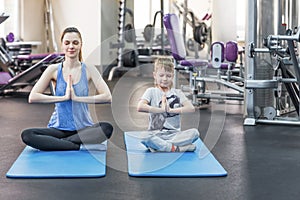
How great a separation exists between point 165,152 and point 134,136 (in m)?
0.52

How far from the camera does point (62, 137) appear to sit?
2.89 meters

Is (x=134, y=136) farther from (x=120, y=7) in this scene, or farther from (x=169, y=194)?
(x=120, y=7)

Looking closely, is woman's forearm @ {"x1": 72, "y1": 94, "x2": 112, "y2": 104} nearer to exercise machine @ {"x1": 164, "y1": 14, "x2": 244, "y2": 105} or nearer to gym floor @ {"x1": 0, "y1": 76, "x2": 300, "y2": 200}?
gym floor @ {"x1": 0, "y1": 76, "x2": 300, "y2": 200}

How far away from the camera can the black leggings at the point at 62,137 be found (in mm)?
2782

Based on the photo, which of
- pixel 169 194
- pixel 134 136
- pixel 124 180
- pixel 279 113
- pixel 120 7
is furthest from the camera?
pixel 120 7

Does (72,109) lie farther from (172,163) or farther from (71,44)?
(172,163)

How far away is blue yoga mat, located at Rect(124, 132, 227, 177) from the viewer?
237cm

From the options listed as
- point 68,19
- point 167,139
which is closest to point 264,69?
point 167,139

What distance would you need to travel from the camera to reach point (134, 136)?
10.8 feet

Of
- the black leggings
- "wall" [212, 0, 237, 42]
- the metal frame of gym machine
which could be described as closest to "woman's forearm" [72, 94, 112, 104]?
the black leggings

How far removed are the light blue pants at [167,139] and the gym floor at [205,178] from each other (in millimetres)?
172

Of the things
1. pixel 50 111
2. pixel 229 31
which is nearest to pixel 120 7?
pixel 229 31

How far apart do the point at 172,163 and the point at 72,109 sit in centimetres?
68

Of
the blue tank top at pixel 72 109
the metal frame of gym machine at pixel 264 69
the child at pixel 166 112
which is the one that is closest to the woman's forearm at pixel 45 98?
the blue tank top at pixel 72 109
